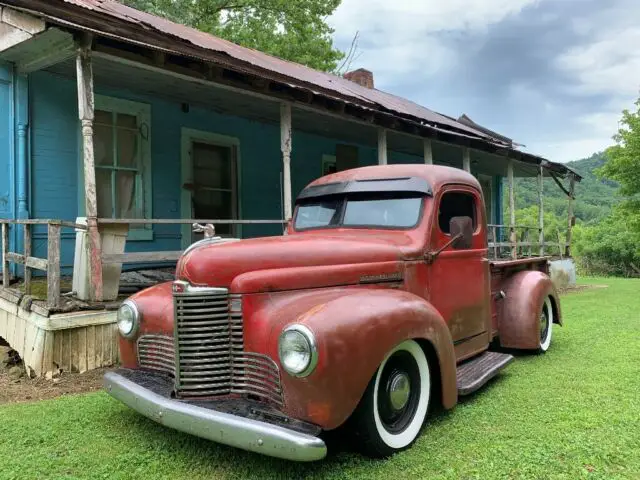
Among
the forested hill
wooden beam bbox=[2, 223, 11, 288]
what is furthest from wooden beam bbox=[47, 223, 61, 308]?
the forested hill

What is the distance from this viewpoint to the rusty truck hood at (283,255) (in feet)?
10.1

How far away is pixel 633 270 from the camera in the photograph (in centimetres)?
3166

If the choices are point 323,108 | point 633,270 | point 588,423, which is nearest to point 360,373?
point 588,423

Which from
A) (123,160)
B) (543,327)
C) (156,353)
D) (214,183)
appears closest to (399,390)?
(156,353)

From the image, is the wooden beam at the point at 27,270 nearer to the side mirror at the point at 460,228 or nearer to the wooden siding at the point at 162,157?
the wooden siding at the point at 162,157

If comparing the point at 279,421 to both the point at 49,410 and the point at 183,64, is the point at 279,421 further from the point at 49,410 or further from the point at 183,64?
the point at 183,64

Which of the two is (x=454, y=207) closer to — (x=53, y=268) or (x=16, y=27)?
(x=53, y=268)

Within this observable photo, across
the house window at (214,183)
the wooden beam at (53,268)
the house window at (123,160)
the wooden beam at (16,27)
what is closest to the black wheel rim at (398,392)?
the wooden beam at (53,268)

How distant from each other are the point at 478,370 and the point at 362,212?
157 cm

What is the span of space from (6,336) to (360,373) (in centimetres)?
491

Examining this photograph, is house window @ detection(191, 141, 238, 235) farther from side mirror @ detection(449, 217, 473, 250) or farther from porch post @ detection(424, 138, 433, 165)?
side mirror @ detection(449, 217, 473, 250)

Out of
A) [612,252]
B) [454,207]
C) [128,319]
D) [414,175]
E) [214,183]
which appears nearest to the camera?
[128,319]

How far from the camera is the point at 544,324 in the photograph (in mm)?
5836

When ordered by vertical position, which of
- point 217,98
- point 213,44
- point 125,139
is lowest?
point 125,139
